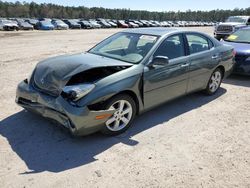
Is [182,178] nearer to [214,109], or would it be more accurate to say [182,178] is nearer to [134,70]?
[134,70]

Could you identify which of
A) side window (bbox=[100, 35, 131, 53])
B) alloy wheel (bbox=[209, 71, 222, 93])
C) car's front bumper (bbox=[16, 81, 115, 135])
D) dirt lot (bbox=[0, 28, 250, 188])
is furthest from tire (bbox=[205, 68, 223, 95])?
car's front bumper (bbox=[16, 81, 115, 135])

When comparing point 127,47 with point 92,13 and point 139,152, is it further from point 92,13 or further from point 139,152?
point 92,13

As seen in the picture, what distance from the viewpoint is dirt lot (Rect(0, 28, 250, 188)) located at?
3.00 metres

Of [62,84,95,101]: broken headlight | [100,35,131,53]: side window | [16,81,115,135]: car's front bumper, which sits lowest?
[16,81,115,135]: car's front bumper

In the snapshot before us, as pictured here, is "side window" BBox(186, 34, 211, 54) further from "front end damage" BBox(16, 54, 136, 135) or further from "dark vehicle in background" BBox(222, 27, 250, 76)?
"dark vehicle in background" BBox(222, 27, 250, 76)

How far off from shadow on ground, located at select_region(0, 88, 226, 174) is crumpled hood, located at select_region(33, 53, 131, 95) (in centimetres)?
69

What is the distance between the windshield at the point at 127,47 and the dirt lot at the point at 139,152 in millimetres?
1144

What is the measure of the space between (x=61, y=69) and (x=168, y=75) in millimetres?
1834

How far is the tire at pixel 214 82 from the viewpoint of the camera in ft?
19.1

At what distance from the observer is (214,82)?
5.95 metres

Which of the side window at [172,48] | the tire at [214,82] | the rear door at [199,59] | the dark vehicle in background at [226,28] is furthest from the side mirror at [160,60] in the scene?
the dark vehicle in background at [226,28]

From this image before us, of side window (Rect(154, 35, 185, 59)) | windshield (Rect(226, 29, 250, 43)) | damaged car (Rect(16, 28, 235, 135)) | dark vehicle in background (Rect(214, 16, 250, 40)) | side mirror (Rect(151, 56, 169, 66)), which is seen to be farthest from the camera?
dark vehicle in background (Rect(214, 16, 250, 40))

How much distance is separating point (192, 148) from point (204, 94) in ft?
8.33

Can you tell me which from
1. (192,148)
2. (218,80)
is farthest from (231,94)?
(192,148)
